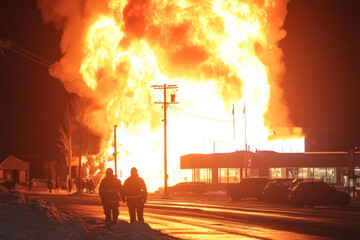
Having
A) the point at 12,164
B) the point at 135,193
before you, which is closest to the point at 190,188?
the point at 135,193

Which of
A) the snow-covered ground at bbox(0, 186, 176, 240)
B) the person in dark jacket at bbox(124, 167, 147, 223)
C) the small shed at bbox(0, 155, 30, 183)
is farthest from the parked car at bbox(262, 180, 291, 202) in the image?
the small shed at bbox(0, 155, 30, 183)

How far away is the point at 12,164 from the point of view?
91188 mm

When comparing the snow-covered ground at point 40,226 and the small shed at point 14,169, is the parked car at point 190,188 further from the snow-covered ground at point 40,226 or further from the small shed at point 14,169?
the small shed at point 14,169

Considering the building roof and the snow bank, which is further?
the building roof

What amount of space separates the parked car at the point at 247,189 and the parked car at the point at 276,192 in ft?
6.68

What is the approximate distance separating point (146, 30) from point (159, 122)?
37.1ft

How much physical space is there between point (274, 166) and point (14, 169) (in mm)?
44370

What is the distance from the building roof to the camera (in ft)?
295

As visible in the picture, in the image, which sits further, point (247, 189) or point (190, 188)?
point (190, 188)

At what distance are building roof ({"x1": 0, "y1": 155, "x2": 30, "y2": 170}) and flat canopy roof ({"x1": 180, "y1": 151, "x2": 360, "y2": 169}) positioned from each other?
3823 cm

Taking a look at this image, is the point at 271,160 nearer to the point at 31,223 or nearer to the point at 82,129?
the point at 82,129

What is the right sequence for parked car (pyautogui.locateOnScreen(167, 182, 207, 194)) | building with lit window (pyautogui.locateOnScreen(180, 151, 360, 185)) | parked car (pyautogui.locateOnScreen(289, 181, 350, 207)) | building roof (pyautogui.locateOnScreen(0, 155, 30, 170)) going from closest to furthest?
1. parked car (pyautogui.locateOnScreen(289, 181, 350, 207))
2. parked car (pyautogui.locateOnScreen(167, 182, 207, 194))
3. building with lit window (pyautogui.locateOnScreen(180, 151, 360, 185))
4. building roof (pyautogui.locateOnScreen(0, 155, 30, 170))

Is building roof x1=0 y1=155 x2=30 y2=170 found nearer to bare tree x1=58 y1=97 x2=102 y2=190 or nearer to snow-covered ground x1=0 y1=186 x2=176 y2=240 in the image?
bare tree x1=58 y1=97 x2=102 y2=190

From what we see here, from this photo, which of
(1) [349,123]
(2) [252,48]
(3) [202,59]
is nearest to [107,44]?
(3) [202,59]
